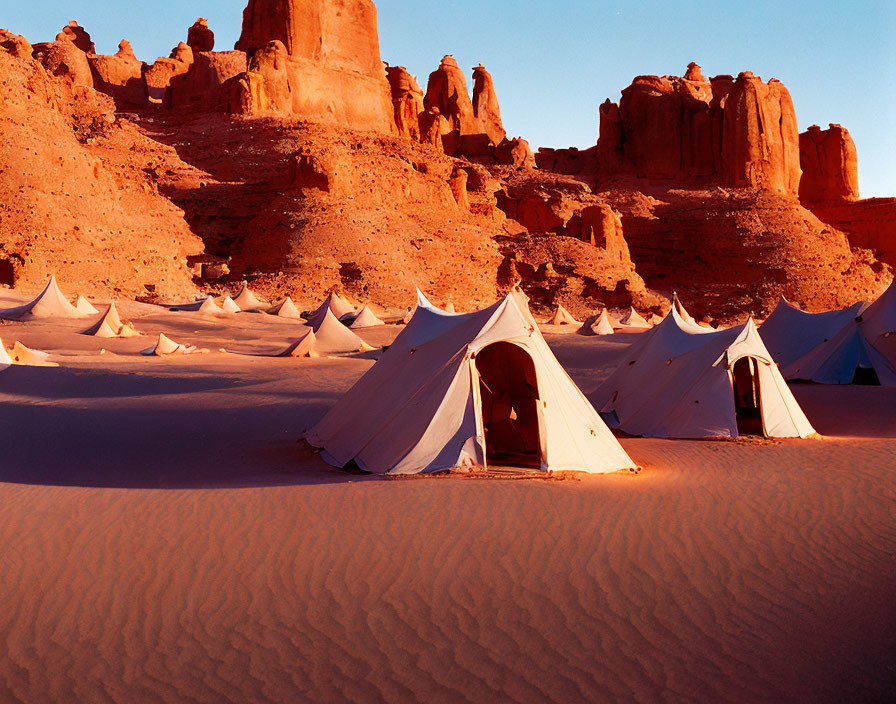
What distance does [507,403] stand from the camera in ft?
38.1

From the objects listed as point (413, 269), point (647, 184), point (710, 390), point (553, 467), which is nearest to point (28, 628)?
point (553, 467)

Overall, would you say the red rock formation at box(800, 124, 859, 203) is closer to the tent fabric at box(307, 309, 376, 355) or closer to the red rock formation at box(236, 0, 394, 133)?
the red rock formation at box(236, 0, 394, 133)

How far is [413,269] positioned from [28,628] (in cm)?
4396

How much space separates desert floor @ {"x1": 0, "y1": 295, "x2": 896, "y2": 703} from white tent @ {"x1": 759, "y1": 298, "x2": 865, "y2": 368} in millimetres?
11860

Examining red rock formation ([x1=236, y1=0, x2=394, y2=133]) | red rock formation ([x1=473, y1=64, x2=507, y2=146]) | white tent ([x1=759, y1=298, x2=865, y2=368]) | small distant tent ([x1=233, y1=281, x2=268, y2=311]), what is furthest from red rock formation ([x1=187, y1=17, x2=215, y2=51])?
white tent ([x1=759, y1=298, x2=865, y2=368])

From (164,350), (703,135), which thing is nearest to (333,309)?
(164,350)

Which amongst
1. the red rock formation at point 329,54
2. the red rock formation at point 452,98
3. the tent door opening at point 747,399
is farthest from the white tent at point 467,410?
the red rock formation at point 452,98

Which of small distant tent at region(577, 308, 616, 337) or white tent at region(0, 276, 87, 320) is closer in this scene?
white tent at region(0, 276, 87, 320)

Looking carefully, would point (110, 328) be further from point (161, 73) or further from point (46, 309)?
point (161, 73)

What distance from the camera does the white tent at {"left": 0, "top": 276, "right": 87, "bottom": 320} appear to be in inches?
1212

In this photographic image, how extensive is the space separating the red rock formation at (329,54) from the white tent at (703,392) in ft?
194

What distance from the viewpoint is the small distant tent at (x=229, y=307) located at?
125 ft

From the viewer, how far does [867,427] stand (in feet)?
48.8

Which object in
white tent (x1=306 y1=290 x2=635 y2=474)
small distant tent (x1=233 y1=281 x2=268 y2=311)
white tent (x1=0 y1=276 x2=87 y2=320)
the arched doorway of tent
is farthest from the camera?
small distant tent (x1=233 y1=281 x2=268 y2=311)
